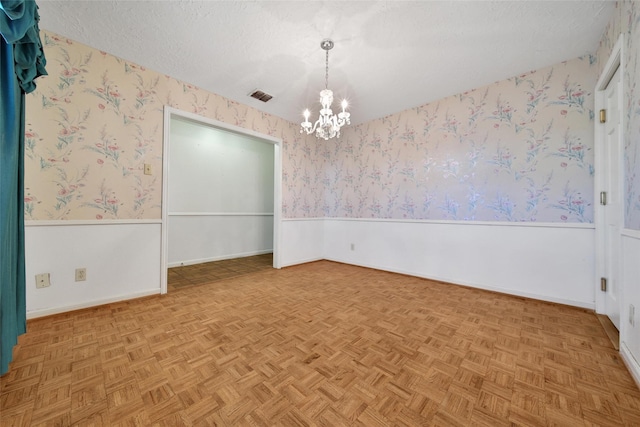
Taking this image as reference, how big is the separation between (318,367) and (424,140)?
3.15 meters

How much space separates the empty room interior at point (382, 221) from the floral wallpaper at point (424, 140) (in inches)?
0.8

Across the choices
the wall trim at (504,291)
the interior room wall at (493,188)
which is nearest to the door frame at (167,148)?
the interior room wall at (493,188)

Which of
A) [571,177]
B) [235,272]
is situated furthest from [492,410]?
[235,272]

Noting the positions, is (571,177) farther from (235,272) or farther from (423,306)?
(235,272)

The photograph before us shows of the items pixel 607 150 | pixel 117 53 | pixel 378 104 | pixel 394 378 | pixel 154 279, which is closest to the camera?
pixel 394 378

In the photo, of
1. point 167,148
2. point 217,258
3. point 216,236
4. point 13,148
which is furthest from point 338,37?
point 217,258

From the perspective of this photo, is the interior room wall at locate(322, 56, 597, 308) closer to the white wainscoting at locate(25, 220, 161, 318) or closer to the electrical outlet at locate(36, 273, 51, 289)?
the white wainscoting at locate(25, 220, 161, 318)

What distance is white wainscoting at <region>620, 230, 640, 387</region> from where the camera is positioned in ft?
4.22

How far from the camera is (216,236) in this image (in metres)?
4.49

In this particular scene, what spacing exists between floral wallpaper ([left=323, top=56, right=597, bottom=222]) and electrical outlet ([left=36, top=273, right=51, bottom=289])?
376cm

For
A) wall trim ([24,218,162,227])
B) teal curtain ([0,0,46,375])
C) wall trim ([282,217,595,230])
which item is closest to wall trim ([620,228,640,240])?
wall trim ([282,217,595,230])

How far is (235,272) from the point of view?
3.54 meters

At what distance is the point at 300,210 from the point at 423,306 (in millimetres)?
2508

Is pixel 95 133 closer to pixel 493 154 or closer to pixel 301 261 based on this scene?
pixel 301 261
